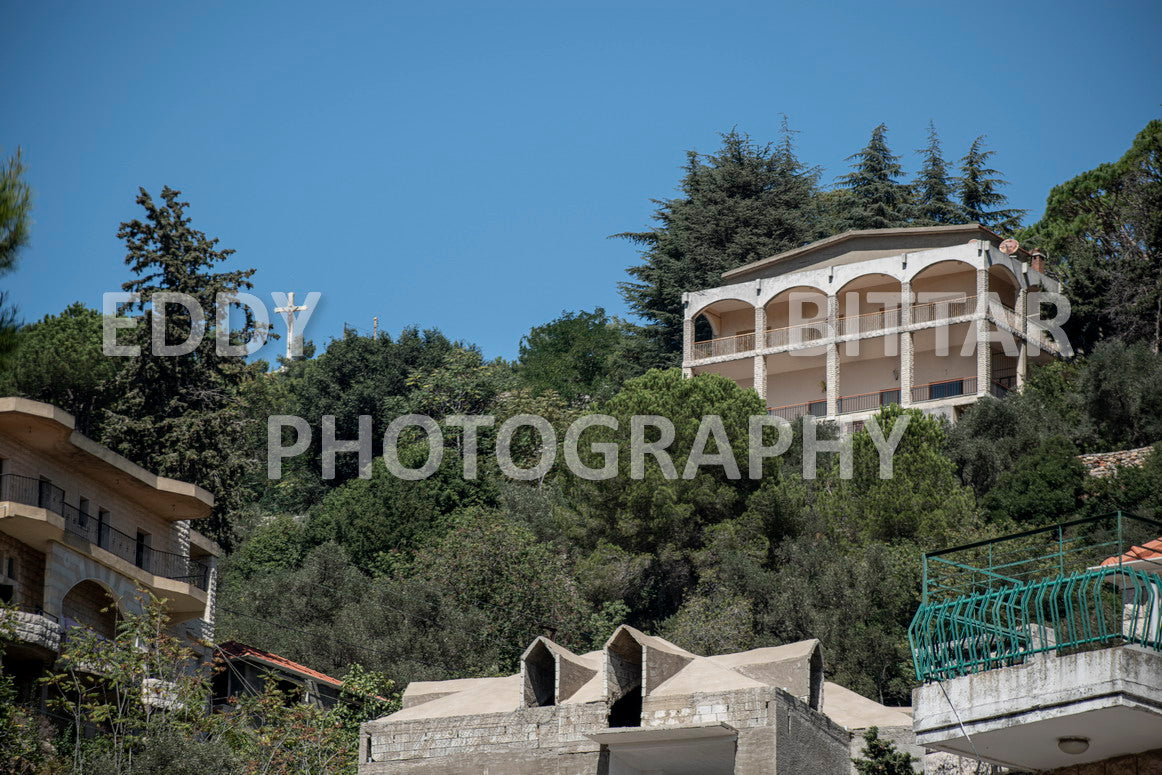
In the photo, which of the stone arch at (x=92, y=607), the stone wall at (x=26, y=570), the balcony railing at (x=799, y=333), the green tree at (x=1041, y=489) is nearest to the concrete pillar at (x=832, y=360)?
the balcony railing at (x=799, y=333)

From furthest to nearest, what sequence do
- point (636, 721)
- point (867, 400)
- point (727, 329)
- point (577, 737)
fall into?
point (727, 329)
point (867, 400)
point (636, 721)
point (577, 737)

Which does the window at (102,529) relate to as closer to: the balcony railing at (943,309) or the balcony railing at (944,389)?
the balcony railing at (944,389)

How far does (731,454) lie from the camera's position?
46.8 metres

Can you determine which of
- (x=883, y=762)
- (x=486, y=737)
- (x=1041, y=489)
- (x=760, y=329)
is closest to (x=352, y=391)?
(x=760, y=329)

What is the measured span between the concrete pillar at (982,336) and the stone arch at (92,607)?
30.0 meters

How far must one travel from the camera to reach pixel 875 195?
67312 mm

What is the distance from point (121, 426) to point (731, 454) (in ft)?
56.9

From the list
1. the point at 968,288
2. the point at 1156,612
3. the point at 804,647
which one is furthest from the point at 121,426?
the point at 1156,612

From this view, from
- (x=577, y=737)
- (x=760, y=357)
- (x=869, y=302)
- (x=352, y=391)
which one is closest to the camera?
(x=577, y=737)

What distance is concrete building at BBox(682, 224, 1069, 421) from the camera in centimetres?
5412

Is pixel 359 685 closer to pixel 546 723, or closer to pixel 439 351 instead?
pixel 546 723

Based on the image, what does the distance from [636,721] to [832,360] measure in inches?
1206

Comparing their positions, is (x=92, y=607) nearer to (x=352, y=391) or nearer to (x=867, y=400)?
(x=867, y=400)

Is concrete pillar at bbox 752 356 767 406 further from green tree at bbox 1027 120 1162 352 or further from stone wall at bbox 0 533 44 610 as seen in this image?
stone wall at bbox 0 533 44 610
